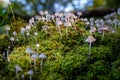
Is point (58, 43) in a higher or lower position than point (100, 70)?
higher

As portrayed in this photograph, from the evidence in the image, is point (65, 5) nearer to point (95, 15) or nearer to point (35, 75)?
point (95, 15)

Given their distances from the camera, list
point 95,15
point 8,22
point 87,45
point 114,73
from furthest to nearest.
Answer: point 95,15 → point 8,22 → point 87,45 → point 114,73

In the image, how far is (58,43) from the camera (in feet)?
8.58

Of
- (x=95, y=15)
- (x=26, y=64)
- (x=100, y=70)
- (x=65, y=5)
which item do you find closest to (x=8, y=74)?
(x=26, y=64)

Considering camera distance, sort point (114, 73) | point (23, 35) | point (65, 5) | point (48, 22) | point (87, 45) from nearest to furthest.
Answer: point (114, 73) → point (87, 45) → point (23, 35) → point (48, 22) → point (65, 5)

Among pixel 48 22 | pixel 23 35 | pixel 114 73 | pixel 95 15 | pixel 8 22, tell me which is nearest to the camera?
pixel 114 73

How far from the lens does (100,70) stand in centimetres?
220

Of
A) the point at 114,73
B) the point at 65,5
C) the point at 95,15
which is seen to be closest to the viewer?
the point at 114,73

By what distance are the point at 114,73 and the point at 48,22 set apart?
1.24 metres

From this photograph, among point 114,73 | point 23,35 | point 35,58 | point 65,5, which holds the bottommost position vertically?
point 114,73

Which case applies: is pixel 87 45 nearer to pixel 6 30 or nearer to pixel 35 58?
pixel 35 58

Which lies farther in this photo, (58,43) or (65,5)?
(65,5)

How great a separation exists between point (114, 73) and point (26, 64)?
0.72 metres

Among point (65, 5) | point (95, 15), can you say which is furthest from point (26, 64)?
point (65, 5)
